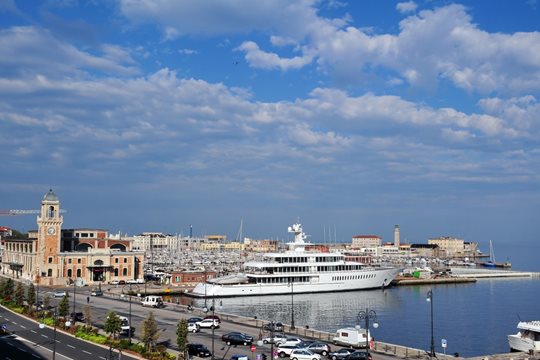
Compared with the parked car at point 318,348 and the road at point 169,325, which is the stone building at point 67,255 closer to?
the road at point 169,325

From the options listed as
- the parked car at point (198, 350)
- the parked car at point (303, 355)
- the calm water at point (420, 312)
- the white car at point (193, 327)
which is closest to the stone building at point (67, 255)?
the calm water at point (420, 312)

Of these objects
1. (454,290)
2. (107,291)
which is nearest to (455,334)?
(107,291)

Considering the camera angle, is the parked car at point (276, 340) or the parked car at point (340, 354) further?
the parked car at point (276, 340)

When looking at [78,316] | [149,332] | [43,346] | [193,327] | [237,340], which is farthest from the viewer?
[78,316]

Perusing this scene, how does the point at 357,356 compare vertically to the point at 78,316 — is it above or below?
above

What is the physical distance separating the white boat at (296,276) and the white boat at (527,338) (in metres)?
38.6

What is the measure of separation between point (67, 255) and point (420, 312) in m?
45.9

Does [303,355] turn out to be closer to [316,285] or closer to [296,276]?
[296,276]

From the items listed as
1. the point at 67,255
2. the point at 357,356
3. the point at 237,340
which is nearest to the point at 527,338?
the point at 357,356

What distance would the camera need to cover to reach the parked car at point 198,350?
3272 centimetres

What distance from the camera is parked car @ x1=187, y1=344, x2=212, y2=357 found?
107ft

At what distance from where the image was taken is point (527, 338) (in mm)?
41875

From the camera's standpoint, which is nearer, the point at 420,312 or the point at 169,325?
the point at 169,325

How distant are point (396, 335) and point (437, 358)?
1849 centimetres
